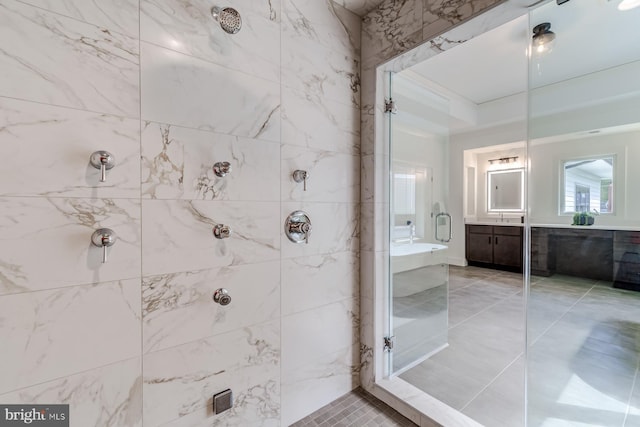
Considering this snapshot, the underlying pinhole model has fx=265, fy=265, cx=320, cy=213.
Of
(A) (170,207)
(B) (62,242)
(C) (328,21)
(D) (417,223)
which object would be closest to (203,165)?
(A) (170,207)

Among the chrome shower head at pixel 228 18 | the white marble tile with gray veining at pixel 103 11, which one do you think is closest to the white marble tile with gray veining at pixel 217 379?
the white marble tile with gray veining at pixel 103 11

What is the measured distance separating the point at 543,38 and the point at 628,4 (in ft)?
2.67

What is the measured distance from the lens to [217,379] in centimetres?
131

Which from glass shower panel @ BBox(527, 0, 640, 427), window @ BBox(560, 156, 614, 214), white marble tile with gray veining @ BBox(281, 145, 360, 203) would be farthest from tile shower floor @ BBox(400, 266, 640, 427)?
white marble tile with gray veining @ BBox(281, 145, 360, 203)

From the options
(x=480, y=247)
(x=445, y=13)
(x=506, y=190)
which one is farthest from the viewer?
(x=506, y=190)

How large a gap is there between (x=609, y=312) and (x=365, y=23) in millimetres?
3668

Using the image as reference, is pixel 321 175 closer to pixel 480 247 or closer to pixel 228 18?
pixel 228 18

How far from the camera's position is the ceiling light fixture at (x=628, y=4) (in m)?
2.17

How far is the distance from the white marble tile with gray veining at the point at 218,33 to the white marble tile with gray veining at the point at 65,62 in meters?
0.15

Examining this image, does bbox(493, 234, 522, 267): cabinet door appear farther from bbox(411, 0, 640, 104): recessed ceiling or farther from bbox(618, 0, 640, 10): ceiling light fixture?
bbox(618, 0, 640, 10): ceiling light fixture

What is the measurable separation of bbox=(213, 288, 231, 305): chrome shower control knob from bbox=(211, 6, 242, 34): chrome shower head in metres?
1.29

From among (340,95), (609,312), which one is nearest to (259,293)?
(340,95)

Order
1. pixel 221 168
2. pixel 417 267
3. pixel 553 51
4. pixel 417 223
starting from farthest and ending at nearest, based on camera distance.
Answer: pixel 417 223, pixel 417 267, pixel 553 51, pixel 221 168

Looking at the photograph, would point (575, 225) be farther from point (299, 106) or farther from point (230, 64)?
point (230, 64)
